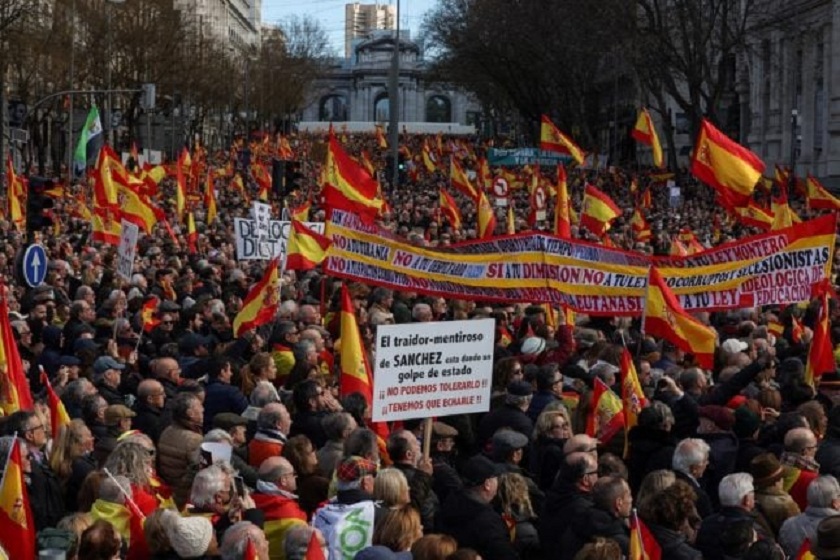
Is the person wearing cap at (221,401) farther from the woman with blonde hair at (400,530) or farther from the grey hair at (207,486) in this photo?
the woman with blonde hair at (400,530)

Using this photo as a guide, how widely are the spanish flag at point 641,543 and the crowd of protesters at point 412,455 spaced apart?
11cm

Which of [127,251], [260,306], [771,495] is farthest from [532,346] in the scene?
[771,495]

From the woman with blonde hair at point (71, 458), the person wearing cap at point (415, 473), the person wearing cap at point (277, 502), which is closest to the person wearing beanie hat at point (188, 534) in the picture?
the person wearing cap at point (277, 502)

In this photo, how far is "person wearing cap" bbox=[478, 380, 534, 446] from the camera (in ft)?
33.7

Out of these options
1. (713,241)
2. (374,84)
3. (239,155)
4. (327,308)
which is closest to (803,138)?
(239,155)

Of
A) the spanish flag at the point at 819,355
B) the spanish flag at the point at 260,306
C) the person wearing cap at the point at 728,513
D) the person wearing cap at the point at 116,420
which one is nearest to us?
the person wearing cap at the point at 728,513

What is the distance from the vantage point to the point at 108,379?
1144 centimetres

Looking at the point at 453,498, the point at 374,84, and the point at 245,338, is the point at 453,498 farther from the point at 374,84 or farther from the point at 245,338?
the point at 374,84

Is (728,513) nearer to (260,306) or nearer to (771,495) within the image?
(771,495)

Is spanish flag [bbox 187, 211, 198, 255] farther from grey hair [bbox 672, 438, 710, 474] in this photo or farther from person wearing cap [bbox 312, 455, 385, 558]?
person wearing cap [bbox 312, 455, 385, 558]

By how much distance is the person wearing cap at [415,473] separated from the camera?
8.29m

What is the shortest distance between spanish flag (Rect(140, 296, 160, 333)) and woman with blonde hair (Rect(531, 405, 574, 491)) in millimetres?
6419

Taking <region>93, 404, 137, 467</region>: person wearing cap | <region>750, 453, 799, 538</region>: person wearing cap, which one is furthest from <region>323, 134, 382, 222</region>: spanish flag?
<region>750, 453, 799, 538</region>: person wearing cap

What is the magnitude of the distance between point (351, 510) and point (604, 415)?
3085 mm
